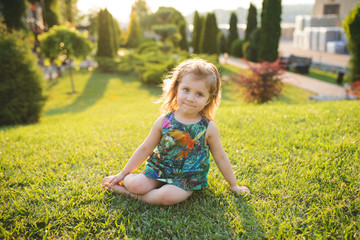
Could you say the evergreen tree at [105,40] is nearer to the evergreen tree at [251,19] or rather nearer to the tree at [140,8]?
the evergreen tree at [251,19]

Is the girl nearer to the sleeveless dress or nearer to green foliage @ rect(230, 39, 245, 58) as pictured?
the sleeveless dress

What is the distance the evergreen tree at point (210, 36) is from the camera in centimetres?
1888

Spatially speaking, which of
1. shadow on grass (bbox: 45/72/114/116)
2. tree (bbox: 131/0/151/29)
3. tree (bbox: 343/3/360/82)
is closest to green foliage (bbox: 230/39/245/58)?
tree (bbox: 343/3/360/82)

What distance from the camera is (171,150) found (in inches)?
78.0

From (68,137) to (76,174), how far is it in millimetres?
1505

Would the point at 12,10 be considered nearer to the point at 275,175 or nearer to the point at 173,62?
the point at 173,62

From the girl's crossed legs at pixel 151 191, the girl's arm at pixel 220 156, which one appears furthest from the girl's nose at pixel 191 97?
the girl's crossed legs at pixel 151 191

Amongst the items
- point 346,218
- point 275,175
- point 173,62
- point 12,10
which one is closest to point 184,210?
point 275,175

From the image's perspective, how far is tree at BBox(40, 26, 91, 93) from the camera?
11445 mm

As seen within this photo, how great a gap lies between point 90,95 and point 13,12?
6.05 meters

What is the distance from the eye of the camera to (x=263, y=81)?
24.7ft

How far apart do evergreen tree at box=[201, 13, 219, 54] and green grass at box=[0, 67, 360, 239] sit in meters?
16.7

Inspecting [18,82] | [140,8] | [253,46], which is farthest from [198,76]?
[140,8]

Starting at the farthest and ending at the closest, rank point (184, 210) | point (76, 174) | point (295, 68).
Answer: point (295, 68) → point (76, 174) → point (184, 210)
